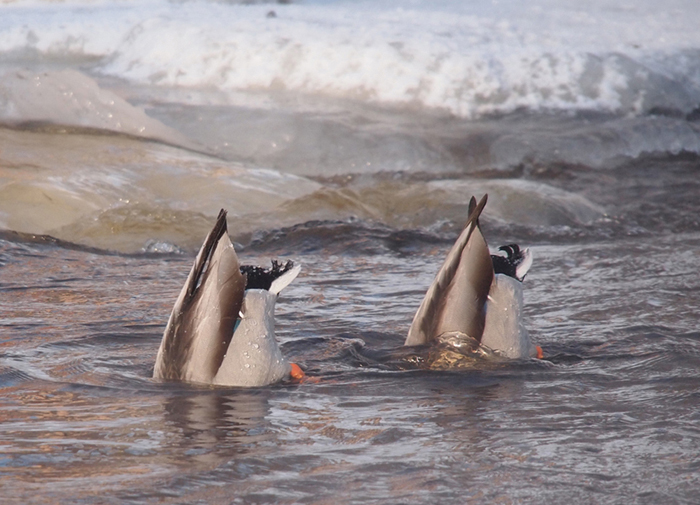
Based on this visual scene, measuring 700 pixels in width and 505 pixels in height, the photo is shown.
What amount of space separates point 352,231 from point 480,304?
292 centimetres

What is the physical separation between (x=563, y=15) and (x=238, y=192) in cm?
566

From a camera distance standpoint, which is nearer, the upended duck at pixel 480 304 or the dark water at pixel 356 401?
the dark water at pixel 356 401

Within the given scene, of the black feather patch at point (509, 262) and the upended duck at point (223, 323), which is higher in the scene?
the black feather patch at point (509, 262)

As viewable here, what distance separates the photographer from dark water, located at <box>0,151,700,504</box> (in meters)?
2.44

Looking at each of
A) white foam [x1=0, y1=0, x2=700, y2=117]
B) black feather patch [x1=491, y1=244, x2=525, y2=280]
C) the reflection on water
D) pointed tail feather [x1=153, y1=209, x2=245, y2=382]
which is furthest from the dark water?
white foam [x1=0, y1=0, x2=700, y2=117]

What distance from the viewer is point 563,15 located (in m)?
11.0

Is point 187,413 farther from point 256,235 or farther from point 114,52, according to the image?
point 114,52

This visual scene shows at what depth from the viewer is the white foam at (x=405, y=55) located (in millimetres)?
8859

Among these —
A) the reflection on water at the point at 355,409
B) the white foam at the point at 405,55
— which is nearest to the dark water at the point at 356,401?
the reflection on water at the point at 355,409

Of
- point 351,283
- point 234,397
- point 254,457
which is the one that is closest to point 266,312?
point 234,397

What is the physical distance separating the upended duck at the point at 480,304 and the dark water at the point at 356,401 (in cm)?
10

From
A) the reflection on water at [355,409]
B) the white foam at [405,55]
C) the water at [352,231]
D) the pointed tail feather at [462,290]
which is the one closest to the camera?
the reflection on water at [355,409]

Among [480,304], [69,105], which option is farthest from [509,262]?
[69,105]

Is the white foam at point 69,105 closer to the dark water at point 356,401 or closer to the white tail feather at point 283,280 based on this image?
the dark water at point 356,401
